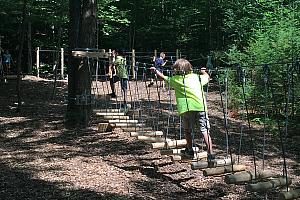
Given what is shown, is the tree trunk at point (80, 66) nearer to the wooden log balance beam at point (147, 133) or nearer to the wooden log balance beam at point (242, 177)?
the wooden log balance beam at point (147, 133)

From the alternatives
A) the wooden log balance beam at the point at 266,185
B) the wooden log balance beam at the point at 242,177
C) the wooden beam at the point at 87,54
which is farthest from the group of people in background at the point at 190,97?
the wooden beam at the point at 87,54

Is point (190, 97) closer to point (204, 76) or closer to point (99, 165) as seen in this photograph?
point (204, 76)

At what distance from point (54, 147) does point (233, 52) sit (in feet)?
26.0

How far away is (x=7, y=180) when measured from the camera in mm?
5453

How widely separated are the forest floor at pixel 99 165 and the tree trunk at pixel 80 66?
1.08ft

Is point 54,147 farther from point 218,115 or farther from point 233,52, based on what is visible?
point 233,52

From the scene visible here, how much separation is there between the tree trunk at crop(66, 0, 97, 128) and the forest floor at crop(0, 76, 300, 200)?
33 centimetres

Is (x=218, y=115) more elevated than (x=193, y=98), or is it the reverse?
(x=193, y=98)

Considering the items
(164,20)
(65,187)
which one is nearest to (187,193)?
(65,187)

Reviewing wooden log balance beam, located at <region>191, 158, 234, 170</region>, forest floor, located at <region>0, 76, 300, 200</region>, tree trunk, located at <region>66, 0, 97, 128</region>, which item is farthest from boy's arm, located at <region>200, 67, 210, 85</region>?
tree trunk, located at <region>66, 0, 97, 128</region>

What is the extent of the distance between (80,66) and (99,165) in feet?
10.0

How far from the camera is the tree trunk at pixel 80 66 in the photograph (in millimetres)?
8836

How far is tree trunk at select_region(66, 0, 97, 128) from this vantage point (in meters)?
8.84

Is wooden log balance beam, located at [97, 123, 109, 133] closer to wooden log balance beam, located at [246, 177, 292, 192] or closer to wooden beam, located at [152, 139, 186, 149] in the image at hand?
wooden beam, located at [152, 139, 186, 149]
